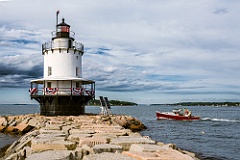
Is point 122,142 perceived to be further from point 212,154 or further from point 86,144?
point 212,154

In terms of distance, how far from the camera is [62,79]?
17.8m

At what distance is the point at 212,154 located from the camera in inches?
462

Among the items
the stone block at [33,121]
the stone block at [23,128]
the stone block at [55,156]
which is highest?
the stone block at [55,156]

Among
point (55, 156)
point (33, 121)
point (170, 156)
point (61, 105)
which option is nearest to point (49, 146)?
point (55, 156)

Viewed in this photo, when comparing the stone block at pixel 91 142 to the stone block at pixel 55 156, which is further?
the stone block at pixel 91 142

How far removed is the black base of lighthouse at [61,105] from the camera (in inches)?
713

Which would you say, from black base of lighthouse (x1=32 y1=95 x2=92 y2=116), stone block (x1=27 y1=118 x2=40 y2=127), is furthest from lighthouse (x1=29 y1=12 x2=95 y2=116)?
stone block (x1=27 y1=118 x2=40 y2=127)

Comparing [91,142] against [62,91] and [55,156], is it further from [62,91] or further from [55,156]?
[62,91]

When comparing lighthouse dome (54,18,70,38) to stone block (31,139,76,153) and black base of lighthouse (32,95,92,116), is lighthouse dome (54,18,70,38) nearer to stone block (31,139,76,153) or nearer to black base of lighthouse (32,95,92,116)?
black base of lighthouse (32,95,92,116)

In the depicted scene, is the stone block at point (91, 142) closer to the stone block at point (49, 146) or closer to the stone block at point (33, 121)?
the stone block at point (49, 146)

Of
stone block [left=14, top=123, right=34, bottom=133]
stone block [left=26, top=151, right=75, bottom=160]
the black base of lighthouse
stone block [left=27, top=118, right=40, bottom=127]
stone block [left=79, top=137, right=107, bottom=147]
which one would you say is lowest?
stone block [left=14, top=123, right=34, bottom=133]

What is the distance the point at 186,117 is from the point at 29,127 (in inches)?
888

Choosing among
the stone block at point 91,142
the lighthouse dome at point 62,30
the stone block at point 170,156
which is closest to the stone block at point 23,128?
the lighthouse dome at point 62,30

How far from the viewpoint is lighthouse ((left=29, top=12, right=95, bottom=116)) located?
18.1m
